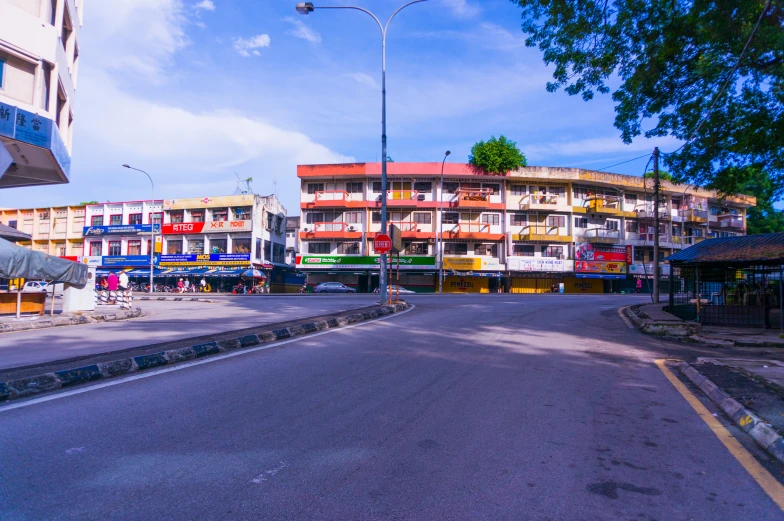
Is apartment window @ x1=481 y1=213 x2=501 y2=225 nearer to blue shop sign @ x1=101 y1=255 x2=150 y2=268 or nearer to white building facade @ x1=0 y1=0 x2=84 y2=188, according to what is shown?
blue shop sign @ x1=101 y1=255 x2=150 y2=268

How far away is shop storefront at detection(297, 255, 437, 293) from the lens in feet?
149

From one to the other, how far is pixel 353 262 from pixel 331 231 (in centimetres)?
377

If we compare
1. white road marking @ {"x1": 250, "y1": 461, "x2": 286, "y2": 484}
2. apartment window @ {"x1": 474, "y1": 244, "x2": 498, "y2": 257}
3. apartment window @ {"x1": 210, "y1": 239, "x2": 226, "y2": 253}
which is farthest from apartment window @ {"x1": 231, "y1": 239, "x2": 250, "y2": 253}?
white road marking @ {"x1": 250, "y1": 461, "x2": 286, "y2": 484}

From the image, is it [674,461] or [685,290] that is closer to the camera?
[674,461]

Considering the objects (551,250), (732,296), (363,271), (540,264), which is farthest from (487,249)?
(732,296)

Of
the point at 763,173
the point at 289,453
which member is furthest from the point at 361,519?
the point at 763,173

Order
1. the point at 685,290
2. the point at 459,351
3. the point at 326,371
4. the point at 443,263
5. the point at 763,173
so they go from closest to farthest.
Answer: the point at 326,371
the point at 459,351
the point at 763,173
the point at 685,290
the point at 443,263

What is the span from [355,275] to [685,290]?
1283 inches

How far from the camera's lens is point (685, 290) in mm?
17984

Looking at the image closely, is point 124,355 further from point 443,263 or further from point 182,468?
point 443,263

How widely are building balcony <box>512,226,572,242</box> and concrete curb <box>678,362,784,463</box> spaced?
41268 millimetres

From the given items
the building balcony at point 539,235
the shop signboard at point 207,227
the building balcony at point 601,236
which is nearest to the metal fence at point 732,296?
the building balcony at point 539,235

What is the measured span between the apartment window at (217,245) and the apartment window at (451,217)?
21851 mm

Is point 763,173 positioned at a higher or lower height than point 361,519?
higher
